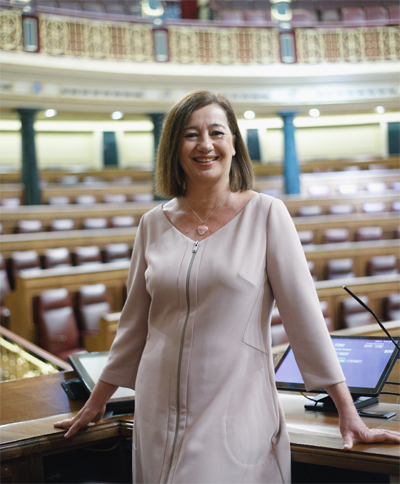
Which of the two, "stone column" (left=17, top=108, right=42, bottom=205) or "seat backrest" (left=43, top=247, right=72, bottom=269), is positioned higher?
"stone column" (left=17, top=108, right=42, bottom=205)

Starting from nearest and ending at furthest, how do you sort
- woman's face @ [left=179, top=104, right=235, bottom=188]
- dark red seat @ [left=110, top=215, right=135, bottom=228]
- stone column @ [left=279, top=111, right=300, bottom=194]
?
woman's face @ [left=179, top=104, right=235, bottom=188] < dark red seat @ [left=110, top=215, right=135, bottom=228] < stone column @ [left=279, top=111, right=300, bottom=194]

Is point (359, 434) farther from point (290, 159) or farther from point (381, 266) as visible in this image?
point (290, 159)

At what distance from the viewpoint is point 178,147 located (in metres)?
0.96

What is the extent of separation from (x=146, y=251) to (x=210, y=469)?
381 mm

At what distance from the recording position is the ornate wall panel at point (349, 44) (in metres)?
7.00

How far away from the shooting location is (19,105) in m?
6.07

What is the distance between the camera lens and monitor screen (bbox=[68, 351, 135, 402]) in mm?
1156

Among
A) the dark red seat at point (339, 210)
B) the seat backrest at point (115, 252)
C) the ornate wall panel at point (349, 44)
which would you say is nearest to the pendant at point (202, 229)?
the seat backrest at point (115, 252)

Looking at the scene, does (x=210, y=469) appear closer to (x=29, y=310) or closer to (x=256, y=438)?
(x=256, y=438)

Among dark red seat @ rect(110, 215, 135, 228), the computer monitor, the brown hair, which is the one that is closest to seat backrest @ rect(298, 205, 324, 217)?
dark red seat @ rect(110, 215, 135, 228)

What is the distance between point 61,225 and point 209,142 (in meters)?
4.05

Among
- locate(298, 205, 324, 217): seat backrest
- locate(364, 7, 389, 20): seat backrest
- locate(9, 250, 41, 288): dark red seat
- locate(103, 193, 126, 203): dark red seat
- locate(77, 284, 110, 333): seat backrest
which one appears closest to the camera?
locate(77, 284, 110, 333): seat backrest

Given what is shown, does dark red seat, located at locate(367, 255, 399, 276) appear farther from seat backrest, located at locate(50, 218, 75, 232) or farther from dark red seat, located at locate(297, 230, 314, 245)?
seat backrest, located at locate(50, 218, 75, 232)

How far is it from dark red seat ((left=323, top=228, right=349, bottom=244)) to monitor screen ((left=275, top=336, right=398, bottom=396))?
379cm
